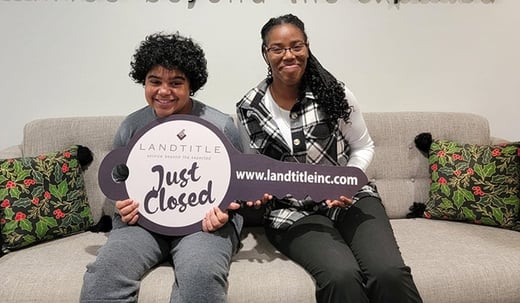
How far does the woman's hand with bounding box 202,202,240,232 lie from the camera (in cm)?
142

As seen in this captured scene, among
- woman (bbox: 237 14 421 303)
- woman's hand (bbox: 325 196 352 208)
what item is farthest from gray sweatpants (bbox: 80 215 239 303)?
woman's hand (bbox: 325 196 352 208)

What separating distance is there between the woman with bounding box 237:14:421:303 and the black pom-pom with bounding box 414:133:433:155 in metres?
0.44

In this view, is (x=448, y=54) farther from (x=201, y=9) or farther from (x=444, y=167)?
(x=201, y=9)

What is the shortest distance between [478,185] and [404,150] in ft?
1.11

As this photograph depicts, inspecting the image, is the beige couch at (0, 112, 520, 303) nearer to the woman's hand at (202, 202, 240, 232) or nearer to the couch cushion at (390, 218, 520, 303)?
the couch cushion at (390, 218, 520, 303)

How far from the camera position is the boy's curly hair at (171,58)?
1498 mm

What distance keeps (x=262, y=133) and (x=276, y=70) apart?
22 centimetres

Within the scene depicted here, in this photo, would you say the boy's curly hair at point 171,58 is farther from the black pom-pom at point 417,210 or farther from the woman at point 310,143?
the black pom-pom at point 417,210

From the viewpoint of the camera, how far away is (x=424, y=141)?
196 centimetres

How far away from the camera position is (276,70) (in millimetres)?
Answer: 1523

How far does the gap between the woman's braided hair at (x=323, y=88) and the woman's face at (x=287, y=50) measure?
0.11ft

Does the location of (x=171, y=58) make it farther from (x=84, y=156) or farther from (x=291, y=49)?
(x=84, y=156)

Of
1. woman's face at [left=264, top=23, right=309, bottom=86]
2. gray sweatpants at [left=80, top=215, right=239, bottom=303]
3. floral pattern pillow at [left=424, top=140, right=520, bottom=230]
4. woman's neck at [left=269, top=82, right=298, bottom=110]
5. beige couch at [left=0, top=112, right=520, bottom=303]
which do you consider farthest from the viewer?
floral pattern pillow at [left=424, top=140, right=520, bottom=230]

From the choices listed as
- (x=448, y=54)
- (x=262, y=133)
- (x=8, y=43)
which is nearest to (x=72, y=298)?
(x=262, y=133)
